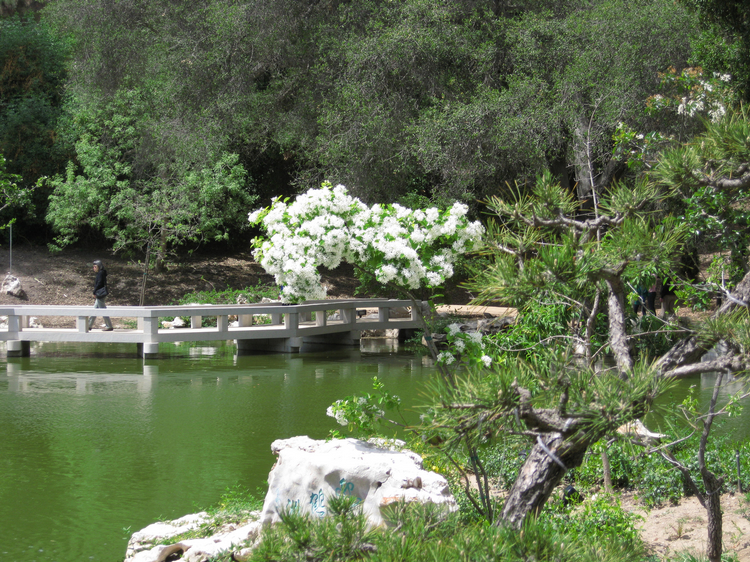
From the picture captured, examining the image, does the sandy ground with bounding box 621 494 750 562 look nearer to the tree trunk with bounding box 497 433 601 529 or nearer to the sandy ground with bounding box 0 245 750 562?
the tree trunk with bounding box 497 433 601 529

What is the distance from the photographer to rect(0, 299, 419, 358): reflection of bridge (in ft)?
46.8

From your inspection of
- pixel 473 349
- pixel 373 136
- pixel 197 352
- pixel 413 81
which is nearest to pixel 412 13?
pixel 413 81

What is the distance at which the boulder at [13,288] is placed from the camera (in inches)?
798

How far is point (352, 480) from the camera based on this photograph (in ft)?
14.4

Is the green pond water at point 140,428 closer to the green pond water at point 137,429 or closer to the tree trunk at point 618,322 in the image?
the green pond water at point 137,429

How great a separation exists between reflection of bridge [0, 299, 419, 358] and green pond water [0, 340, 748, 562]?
44 centimetres

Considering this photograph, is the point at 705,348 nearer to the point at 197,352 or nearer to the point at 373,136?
the point at 373,136

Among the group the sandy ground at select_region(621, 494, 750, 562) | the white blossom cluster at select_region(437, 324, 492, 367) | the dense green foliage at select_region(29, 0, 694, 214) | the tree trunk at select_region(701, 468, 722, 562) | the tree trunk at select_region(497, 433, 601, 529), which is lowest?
the sandy ground at select_region(621, 494, 750, 562)

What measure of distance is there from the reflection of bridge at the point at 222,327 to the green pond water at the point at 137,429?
46 cm

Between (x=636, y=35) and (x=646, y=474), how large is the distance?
10580 mm

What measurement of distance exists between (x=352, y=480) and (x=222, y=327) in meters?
10.8

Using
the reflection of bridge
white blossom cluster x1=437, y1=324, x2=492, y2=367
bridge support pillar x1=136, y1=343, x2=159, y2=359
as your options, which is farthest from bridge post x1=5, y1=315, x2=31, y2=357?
white blossom cluster x1=437, y1=324, x2=492, y2=367

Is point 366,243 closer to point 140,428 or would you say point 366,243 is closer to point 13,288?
point 140,428

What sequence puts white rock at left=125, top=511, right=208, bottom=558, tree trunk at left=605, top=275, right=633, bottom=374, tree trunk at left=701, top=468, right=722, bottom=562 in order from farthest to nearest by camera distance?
1. white rock at left=125, top=511, right=208, bottom=558
2. tree trunk at left=701, top=468, right=722, bottom=562
3. tree trunk at left=605, top=275, right=633, bottom=374
